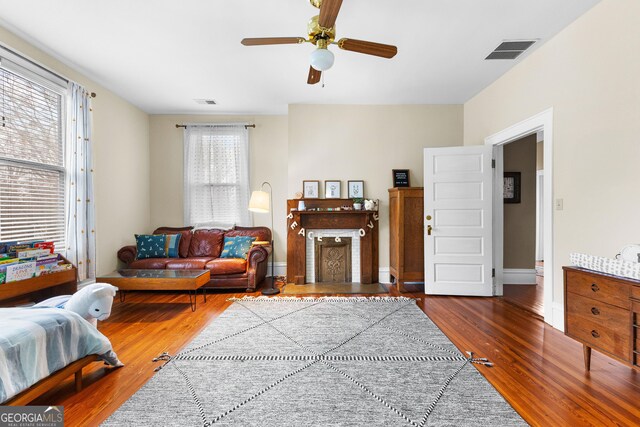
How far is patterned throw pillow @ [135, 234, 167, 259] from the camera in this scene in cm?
459

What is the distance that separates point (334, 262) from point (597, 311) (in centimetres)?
316

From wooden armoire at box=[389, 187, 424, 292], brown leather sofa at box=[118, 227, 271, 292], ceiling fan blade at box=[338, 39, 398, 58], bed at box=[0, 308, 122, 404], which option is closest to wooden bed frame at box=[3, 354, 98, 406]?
bed at box=[0, 308, 122, 404]

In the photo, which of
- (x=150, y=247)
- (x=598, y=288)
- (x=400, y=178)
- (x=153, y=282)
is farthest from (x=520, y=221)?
(x=150, y=247)

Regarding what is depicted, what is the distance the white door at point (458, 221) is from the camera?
13.1 feet

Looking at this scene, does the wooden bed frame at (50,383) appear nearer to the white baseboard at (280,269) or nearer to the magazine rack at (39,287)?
the magazine rack at (39,287)

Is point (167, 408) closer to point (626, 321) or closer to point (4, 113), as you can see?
point (626, 321)

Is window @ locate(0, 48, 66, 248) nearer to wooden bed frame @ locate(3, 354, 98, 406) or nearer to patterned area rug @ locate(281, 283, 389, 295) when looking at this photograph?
wooden bed frame @ locate(3, 354, 98, 406)

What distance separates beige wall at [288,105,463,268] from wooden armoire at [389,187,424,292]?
47 cm

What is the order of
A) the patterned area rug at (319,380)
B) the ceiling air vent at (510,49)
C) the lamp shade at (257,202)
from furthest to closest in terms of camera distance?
the lamp shade at (257,202), the ceiling air vent at (510,49), the patterned area rug at (319,380)

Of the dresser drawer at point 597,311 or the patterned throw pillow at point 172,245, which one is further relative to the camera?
the patterned throw pillow at point 172,245

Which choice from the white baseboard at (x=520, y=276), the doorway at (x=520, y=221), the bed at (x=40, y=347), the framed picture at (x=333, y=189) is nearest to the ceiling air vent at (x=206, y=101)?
the framed picture at (x=333, y=189)

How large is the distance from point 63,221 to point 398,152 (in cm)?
452

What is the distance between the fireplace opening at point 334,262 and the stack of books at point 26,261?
3.09 meters

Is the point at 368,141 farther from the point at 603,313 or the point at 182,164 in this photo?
the point at 603,313
